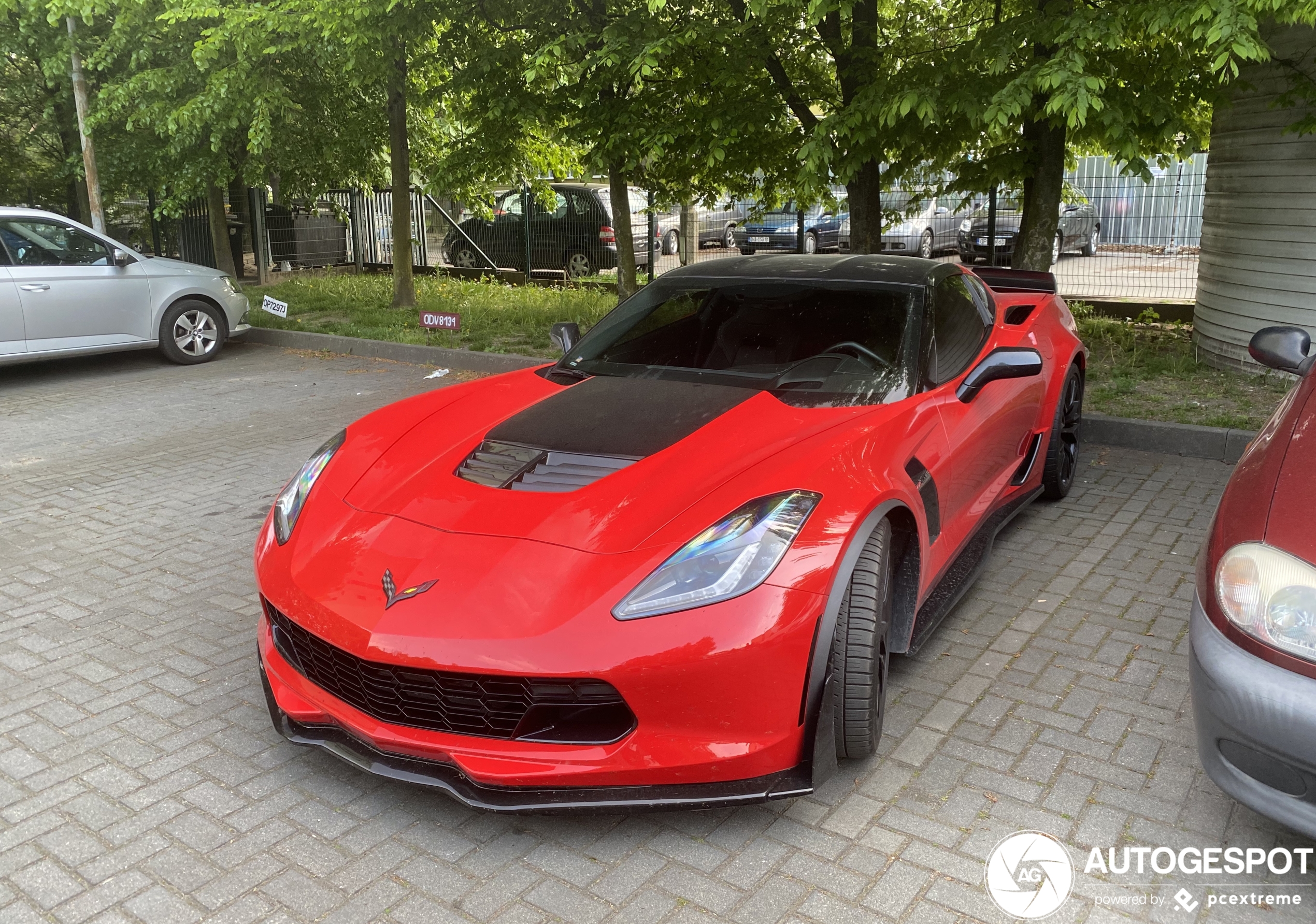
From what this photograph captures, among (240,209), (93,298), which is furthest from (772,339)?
(240,209)

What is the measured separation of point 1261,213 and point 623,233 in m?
6.10

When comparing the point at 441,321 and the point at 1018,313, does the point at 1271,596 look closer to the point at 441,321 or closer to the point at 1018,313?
the point at 1018,313

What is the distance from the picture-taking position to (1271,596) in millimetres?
2529

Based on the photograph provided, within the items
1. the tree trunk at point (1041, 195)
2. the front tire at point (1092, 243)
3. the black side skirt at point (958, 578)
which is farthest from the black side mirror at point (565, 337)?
the front tire at point (1092, 243)

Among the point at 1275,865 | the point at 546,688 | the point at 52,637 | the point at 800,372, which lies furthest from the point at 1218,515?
the point at 52,637

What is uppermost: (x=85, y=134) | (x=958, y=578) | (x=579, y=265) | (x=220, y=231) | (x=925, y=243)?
(x=85, y=134)

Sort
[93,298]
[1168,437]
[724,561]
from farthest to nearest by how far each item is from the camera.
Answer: [93,298]
[1168,437]
[724,561]

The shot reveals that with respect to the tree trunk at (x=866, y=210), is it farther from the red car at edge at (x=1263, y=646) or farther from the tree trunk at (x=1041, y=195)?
the red car at edge at (x=1263, y=646)

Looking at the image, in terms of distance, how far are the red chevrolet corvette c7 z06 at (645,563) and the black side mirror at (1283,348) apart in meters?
0.80

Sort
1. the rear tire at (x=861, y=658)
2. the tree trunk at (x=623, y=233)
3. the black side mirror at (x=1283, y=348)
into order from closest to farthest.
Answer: the rear tire at (x=861, y=658) < the black side mirror at (x=1283, y=348) < the tree trunk at (x=623, y=233)

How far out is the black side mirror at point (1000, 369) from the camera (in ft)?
13.4

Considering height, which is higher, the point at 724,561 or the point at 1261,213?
the point at 1261,213

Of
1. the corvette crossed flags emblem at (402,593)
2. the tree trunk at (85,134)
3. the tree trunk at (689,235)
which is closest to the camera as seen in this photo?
the corvette crossed flags emblem at (402,593)

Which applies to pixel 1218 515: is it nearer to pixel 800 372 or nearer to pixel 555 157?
pixel 800 372
